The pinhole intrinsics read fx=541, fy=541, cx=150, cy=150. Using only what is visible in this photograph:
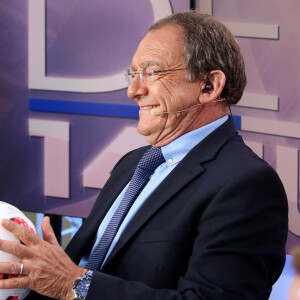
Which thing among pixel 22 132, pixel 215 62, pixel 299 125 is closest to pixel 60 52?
pixel 22 132

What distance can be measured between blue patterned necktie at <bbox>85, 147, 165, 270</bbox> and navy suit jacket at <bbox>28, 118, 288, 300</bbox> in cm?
8

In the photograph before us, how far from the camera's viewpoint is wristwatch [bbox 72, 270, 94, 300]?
143 centimetres

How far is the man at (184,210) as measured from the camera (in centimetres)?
141

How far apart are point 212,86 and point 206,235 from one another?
0.52m

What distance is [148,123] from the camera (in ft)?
5.77

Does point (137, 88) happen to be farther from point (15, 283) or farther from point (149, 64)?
point (15, 283)

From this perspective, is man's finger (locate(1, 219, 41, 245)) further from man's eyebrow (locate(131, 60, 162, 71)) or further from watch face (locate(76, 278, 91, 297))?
man's eyebrow (locate(131, 60, 162, 71))

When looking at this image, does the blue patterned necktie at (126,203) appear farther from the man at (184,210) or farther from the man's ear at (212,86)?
the man's ear at (212,86)

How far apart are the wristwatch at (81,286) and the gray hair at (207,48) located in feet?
2.28

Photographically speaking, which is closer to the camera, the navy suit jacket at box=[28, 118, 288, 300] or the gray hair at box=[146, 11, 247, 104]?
the navy suit jacket at box=[28, 118, 288, 300]

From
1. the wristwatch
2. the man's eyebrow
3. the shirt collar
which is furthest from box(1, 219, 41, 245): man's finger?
the man's eyebrow

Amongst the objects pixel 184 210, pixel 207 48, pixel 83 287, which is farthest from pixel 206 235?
pixel 207 48

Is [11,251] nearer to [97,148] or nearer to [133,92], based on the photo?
[133,92]

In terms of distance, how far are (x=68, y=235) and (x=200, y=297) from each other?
217 centimetres
